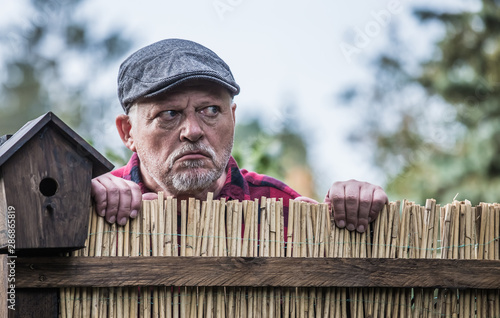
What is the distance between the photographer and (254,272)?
2873mm

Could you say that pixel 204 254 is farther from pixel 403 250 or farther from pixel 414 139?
pixel 414 139

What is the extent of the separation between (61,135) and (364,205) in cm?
135

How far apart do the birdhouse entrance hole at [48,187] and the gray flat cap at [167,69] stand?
99 cm

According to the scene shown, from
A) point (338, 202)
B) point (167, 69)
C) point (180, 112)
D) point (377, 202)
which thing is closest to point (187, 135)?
point (180, 112)

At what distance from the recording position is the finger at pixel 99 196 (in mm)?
2713

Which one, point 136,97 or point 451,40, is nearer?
point 136,97

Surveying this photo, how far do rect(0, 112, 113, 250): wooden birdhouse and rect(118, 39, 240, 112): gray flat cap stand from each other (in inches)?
35.6

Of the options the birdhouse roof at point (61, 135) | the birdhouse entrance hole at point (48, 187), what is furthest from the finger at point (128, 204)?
the birdhouse entrance hole at point (48, 187)

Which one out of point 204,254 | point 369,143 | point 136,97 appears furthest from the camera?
point 369,143

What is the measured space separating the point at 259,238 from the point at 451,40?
34.9 feet

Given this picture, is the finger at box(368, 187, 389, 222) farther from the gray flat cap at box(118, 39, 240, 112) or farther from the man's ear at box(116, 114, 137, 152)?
the man's ear at box(116, 114, 137, 152)

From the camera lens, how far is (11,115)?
17.2 metres

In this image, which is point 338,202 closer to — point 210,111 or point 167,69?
point 210,111

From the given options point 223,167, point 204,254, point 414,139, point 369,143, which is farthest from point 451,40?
point 204,254
